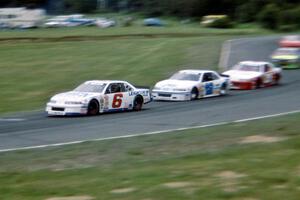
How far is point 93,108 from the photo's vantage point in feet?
73.6

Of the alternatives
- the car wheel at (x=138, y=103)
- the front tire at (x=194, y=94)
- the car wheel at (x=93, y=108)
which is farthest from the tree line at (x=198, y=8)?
the car wheel at (x=93, y=108)

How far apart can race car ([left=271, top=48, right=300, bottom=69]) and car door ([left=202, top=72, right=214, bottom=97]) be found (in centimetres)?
1556

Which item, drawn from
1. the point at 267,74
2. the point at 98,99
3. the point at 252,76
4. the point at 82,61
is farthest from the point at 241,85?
the point at 82,61

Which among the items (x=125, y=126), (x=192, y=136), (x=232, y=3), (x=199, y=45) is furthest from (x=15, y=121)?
(x=232, y=3)

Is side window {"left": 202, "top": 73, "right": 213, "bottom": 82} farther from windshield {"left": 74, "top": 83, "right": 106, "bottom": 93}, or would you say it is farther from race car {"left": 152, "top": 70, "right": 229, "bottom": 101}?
windshield {"left": 74, "top": 83, "right": 106, "bottom": 93}

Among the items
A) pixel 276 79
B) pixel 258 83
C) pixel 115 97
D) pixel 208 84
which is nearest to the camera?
pixel 115 97

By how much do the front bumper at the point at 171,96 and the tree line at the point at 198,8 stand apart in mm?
57502

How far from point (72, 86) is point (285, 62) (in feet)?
50.2

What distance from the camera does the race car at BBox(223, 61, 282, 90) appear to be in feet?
105

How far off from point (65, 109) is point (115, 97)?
1885 millimetres

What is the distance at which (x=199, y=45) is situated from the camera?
56.6m

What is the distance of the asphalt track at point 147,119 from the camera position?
52.5 feet

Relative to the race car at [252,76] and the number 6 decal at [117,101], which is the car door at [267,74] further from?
A: the number 6 decal at [117,101]

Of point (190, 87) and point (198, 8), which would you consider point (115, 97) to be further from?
point (198, 8)
